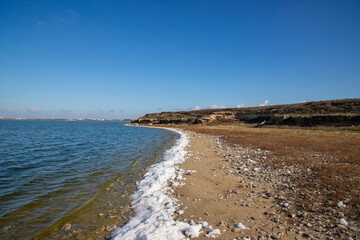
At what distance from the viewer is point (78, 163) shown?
13.1 m

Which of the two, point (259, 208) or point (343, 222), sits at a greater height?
point (343, 222)

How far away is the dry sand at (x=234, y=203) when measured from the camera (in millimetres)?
4438

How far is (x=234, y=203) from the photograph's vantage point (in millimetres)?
5973

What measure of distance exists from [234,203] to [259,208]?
0.78m

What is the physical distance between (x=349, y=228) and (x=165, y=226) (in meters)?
4.62

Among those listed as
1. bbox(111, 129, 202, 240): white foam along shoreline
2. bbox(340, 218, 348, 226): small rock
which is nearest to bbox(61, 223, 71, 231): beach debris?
bbox(111, 129, 202, 240): white foam along shoreline

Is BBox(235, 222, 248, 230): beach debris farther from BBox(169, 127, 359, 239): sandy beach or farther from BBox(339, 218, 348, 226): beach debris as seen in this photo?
BBox(339, 218, 348, 226): beach debris

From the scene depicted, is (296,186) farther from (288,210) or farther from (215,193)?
(215,193)

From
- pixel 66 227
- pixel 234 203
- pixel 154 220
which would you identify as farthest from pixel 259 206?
pixel 66 227

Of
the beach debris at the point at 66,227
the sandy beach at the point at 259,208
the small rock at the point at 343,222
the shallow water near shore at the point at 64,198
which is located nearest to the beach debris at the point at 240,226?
the sandy beach at the point at 259,208

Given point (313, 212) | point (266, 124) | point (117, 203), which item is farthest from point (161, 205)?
point (266, 124)

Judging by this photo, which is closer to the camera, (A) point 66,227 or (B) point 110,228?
(B) point 110,228

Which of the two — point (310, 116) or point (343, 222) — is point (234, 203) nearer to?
point (343, 222)

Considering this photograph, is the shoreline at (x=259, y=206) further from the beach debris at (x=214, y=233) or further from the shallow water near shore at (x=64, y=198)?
the shallow water near shore at (x=64, y=198)
